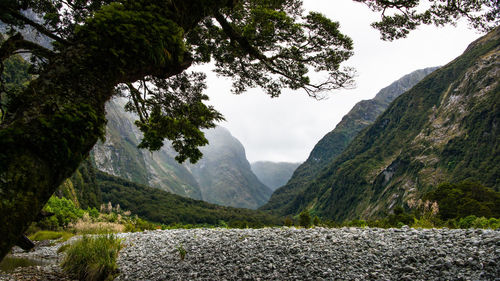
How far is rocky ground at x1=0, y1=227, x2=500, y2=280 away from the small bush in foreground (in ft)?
0.83

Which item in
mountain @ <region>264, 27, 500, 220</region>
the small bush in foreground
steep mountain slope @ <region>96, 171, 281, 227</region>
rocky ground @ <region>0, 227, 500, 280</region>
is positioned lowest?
steep mountain slope @ <region>96, 171, 281, 227</region>

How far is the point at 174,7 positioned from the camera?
9.66ft

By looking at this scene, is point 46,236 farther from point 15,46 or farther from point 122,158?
point 122,158

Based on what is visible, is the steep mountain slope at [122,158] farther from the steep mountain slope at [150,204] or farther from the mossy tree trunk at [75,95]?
the mossy tree trunk at [75,95]

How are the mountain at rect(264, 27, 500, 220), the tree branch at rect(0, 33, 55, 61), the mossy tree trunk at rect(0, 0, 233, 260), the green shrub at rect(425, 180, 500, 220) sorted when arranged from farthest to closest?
the mountain at rect(264, 27, 500, 220)
the green shrub at rect(425, 180, 500, 220)
the tree branch at rect(0, 33, 55, 61)
the mossy tree trunk at rect(0, 0, 233, 260)

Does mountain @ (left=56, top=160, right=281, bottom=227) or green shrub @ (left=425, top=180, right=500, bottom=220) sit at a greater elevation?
green shrub @ (left=425, top=180, right=500, bottom=220)

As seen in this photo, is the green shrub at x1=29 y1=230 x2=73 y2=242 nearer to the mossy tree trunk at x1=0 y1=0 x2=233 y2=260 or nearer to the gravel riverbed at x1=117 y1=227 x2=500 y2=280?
the gravel riverbed at x1=117 y1=227 x2=500 y2=280

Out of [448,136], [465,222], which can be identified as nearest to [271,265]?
[465,222]

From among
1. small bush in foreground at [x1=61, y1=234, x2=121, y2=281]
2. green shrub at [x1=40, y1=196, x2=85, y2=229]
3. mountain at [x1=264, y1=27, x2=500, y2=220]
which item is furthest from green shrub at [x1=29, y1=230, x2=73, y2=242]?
mountain at [x1=264, y1=27, x2=500, y2=220]

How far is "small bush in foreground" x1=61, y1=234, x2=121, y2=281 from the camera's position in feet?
14.9

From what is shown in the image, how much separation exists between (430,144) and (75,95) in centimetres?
10897

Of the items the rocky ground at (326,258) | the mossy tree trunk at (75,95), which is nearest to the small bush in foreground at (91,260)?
the rocky ground at (326,258)

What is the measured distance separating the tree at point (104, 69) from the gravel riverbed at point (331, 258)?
2.47 m

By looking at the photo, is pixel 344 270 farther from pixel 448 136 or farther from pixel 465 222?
pixel 448 136
